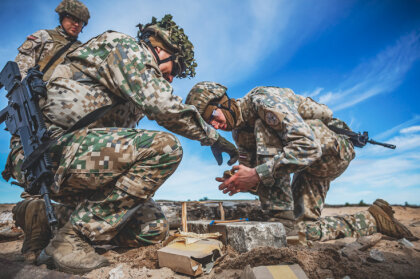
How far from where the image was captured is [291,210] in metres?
3.00

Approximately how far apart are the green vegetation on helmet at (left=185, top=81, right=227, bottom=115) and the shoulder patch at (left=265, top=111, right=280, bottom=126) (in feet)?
2.69

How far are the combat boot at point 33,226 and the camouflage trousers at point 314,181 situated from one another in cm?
250

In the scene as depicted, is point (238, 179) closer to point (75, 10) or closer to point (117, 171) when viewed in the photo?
point (117, 171)

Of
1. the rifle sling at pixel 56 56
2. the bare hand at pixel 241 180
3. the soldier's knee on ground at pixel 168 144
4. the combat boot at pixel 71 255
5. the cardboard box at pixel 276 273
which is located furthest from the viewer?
the rifle sling at pixel 56 56

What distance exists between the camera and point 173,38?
116 inches

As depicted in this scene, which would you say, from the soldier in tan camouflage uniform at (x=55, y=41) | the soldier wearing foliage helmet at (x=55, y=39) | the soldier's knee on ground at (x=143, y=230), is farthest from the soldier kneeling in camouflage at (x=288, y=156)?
the soldier wearing foliage helmet at (x=55, y=39)

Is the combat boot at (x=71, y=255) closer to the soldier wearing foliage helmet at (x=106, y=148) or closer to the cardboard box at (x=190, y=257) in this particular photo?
the soldier wearing foliage helmet at (x=106, y=148)

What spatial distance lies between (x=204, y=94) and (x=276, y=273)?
2.59 metres

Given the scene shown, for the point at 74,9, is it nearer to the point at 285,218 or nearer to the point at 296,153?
the point at 296,153

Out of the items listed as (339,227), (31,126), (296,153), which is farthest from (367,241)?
(31,126)

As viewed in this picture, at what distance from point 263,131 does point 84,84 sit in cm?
218

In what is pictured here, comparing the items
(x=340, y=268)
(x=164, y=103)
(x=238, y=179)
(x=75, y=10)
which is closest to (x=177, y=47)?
(x=164, y=103)

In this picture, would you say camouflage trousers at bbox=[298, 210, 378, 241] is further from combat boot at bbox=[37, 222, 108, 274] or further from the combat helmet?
the combat helmet

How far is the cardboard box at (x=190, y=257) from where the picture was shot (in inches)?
61.1
